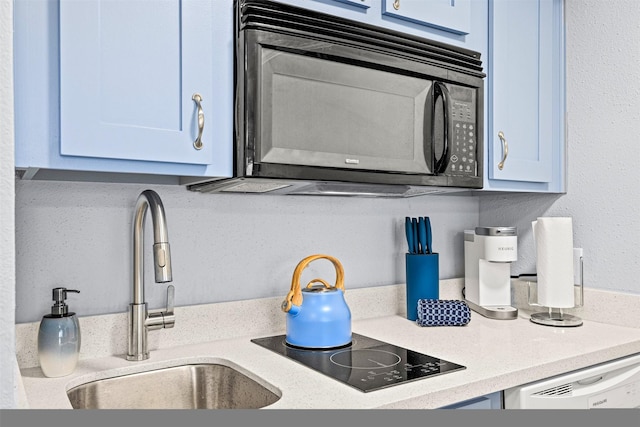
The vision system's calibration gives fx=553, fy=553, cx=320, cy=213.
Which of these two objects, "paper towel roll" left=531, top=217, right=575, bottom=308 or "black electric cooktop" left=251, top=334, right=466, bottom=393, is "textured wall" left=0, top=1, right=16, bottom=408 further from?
"paper towel roll" left=531, top=217, right=575, bottom=308

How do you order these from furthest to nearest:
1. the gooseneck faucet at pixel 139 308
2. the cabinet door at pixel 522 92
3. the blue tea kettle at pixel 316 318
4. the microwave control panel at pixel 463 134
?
the cabinet door at pixel 522 92 < the microwave control panel at pixel 463 134 < the blue tea kettle at pixel 316 318 < the gooseneck faucet at pixel 139 308

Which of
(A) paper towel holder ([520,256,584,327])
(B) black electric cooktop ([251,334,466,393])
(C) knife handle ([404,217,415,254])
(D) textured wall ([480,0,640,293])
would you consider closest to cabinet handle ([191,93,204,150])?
(B) black electric cooktop ([251,334,466,393])

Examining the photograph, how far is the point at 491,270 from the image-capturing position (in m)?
1.97

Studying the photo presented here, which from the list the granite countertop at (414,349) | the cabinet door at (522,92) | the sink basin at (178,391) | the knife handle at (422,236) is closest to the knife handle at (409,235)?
the knife handle at (422,236)

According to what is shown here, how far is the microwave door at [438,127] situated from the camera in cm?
158

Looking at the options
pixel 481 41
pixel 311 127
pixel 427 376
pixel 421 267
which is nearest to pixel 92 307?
pixel 311 127

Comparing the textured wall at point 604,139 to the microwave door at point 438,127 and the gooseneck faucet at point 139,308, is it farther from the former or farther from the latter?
the gooseneck faucet at point 139,308

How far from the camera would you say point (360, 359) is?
1.43 metres

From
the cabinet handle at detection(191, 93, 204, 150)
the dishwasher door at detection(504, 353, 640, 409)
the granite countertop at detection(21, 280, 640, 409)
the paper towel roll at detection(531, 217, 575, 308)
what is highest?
the cabinet handle at detection(191, 93, 204, 150)

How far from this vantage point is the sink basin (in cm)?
129

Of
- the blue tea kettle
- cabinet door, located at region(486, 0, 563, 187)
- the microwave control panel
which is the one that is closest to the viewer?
the blue tea kettle

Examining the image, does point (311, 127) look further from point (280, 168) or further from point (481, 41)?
point (481, 41)

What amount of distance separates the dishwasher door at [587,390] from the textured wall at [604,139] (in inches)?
13.7

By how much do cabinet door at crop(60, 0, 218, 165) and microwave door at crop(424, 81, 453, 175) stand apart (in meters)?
0.62
